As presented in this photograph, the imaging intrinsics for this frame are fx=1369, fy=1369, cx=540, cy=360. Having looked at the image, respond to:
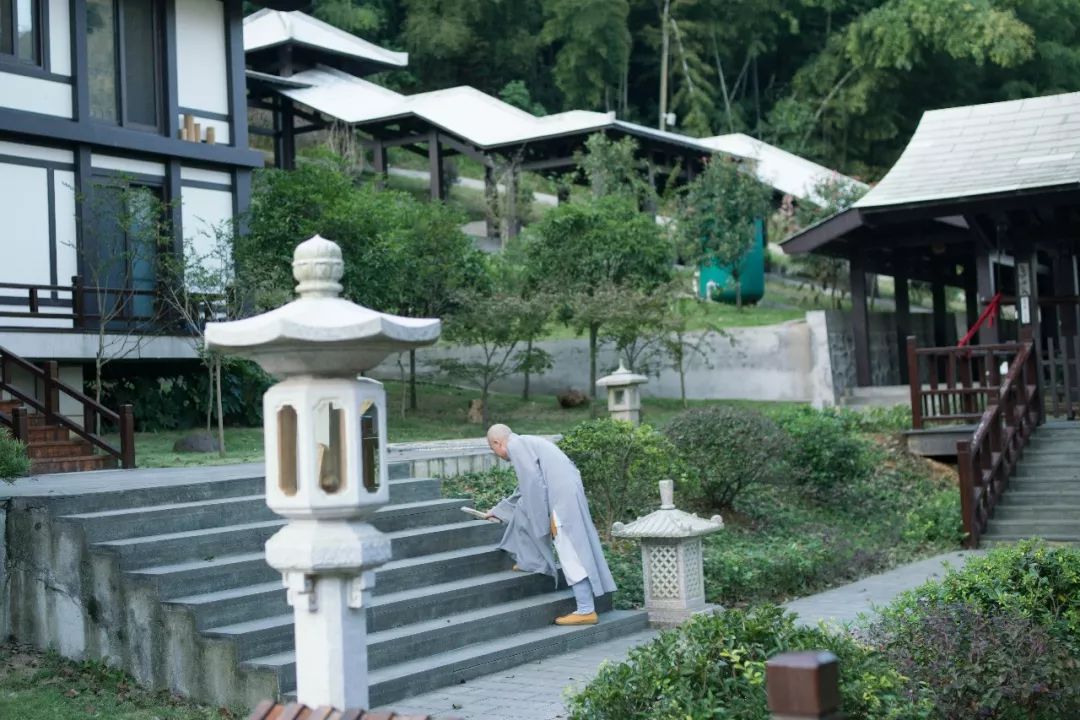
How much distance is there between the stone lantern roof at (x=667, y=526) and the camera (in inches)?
399

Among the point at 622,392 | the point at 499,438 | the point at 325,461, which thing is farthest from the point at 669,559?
the point at 622,392

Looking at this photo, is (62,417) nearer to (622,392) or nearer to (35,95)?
(622,392)

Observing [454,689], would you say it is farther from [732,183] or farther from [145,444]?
[732,183]

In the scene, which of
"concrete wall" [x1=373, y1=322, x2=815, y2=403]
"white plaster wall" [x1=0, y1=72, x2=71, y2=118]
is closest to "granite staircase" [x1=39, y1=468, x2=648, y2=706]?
"white plaster wall" [x1=0, y1=72, x2=71, y2=118]

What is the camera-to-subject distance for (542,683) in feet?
28.1

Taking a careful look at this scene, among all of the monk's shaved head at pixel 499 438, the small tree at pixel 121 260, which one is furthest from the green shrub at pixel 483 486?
the small tree at pixel 121 260

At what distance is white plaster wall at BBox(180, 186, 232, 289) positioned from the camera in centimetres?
2016

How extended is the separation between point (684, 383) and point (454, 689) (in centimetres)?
1597

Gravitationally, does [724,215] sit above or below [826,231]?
above

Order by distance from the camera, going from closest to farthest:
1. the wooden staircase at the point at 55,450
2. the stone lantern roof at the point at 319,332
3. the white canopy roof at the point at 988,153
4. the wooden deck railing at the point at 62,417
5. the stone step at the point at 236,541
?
1. the stone lantern roof at the point at 319,332
2. the stone step at the point at 236,541
3. the wooden deck railing at the point at 62,417
4. the wooden staircase at the point at 55,450
5. the white canopy roof at the point at 988,153

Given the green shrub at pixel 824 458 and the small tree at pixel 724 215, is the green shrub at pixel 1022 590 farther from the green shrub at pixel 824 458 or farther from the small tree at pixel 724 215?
the small tree at pixel 724 215

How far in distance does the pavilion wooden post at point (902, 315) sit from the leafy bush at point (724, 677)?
18187 millimetres

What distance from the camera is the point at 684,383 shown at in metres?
24.0

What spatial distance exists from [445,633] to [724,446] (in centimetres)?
542
